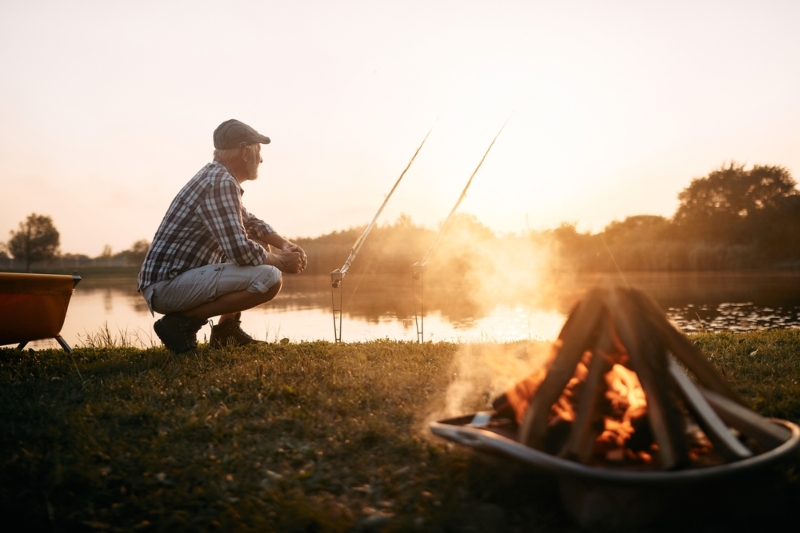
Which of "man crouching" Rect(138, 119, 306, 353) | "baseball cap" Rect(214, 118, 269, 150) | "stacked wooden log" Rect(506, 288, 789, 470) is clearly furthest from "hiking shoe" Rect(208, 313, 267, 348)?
"stacked wooden log" Rect(506, 288, 789, 470)

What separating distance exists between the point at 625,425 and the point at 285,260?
3448 mm

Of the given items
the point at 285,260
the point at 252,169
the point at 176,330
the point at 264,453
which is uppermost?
the point at 252,169

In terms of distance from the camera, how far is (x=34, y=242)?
176 feet

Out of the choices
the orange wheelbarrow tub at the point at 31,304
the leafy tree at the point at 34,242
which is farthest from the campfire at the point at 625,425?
the leafy tree at the point at 34,242

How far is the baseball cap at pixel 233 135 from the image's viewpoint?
190 inches

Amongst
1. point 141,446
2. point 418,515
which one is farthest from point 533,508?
point 141,446

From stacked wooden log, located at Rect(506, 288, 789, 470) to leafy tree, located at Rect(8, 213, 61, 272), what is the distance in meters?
62.0

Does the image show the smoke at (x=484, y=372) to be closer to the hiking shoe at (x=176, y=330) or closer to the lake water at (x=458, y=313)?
the lake water at (x=458, y=313)

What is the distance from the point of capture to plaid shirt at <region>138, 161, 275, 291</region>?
180 inches

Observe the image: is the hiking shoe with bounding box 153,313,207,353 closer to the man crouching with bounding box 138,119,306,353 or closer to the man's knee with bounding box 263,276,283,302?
the man crouching with bounding box 138,119,306,353

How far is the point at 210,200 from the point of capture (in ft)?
15.0

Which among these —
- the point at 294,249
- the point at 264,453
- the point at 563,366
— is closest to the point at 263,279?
the point at 294,249

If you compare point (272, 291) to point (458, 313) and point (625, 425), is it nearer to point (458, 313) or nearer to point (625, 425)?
point (625, 425)

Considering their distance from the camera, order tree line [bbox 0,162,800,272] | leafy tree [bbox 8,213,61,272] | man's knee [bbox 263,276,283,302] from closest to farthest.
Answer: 1. man's knee [bbox 263,276,283,302]
2. tree line [bbox 0,162,800,272]
3. leafy tree [bbox 8,213,61,272]
